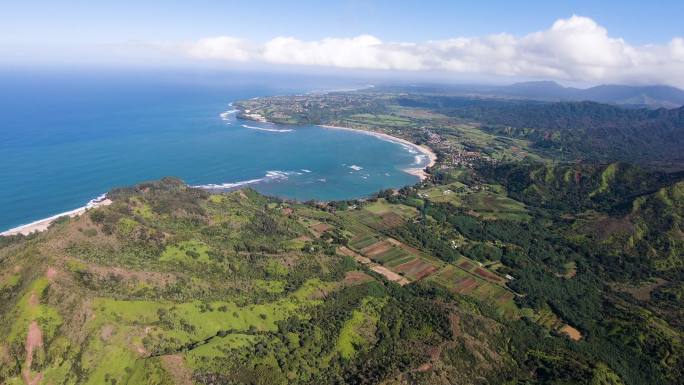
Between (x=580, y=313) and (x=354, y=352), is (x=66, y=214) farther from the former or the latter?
(x=580, y=313)

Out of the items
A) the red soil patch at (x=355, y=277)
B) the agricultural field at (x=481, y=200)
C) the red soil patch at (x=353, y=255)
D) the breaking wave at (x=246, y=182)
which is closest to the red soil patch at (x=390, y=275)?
the red soil patch at (x=353, y=255)

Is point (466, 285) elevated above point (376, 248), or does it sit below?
below

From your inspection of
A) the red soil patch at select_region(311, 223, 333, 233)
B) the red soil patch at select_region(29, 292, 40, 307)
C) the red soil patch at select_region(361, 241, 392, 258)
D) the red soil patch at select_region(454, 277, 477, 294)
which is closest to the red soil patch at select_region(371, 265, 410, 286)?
the red soil patch at select_region(361, 241, 392, 258)

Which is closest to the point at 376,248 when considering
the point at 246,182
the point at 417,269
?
the point at 417,269

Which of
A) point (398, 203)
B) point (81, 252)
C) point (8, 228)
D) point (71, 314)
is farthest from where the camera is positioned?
point (398, 203)

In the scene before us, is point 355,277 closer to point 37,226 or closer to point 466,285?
point 466,285

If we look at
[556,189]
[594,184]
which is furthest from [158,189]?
[594,184]

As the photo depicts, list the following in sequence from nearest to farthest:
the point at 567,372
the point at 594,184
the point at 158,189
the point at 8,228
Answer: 1. the point at 567,372
2. the point at 8,228
3. the point at 158,189
4. the point at 594,184
